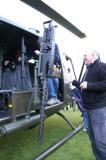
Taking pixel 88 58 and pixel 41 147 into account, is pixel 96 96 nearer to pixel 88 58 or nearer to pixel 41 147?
pixel 88 58

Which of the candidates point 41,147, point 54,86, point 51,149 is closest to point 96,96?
point 51,149

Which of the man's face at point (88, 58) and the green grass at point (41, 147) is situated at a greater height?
the man's face at point (88, 58)

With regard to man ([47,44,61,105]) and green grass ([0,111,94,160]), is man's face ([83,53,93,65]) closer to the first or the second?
green grass ([0,111,94,160])

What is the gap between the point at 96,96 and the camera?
5.36 metres

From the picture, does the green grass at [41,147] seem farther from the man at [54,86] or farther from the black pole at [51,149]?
the man at [54,86]

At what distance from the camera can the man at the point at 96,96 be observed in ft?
17.3

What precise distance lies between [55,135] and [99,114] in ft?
10.4

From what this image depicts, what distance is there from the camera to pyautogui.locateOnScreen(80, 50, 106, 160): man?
5270 mm

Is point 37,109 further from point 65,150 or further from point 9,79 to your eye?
point 9,79

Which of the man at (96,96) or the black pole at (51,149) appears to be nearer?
the man at (96,96)

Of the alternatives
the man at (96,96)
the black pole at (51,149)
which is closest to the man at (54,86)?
the black pole at (51,149)

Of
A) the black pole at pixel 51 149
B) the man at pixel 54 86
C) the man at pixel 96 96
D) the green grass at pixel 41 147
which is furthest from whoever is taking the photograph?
the man at pixel 54 86

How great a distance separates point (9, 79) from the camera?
25.6 feet

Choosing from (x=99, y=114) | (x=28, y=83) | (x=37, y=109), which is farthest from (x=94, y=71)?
(x=28, y=83)
